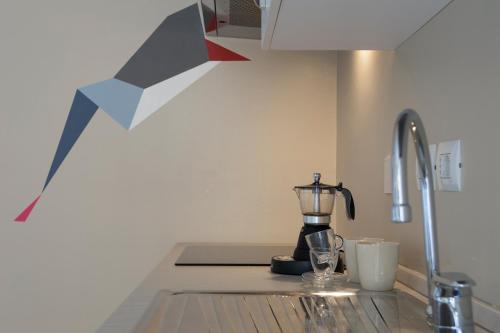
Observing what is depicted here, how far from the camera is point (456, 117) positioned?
3.60 feet

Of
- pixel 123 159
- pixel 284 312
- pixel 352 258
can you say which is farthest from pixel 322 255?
pixel 123 159

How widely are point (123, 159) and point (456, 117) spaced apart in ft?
4.98

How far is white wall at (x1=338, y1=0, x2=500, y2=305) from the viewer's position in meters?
0.95

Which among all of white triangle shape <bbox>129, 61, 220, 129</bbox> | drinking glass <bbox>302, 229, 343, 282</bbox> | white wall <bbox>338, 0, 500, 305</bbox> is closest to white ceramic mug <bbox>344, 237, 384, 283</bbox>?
drinking glass <bbox>302, 229, 343, 282</bbox>

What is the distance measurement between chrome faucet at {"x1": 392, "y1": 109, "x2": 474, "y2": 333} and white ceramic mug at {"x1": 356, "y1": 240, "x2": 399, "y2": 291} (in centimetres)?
42

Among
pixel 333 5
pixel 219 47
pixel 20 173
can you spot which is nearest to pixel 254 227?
pixel 219 47

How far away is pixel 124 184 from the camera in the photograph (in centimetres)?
227

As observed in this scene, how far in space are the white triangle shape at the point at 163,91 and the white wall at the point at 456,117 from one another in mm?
880

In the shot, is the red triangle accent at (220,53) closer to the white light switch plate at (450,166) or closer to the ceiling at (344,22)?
the ceiling at (344,22)

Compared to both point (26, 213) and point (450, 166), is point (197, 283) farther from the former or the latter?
point (26, 213)

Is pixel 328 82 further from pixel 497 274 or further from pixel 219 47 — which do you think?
pixel 497 274

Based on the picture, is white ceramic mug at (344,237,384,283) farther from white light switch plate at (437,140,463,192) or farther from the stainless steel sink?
white light switch plate at (437,140,463,192)

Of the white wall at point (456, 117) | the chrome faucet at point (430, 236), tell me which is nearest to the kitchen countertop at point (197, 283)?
the white wall at point (456, 117)

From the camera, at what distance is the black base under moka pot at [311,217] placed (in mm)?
1487
